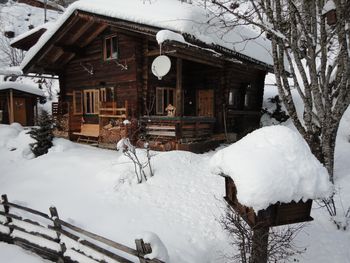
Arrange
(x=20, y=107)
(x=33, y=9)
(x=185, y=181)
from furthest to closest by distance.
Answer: (x=33, y=9), (x=20, y=107), (x=185, y=181)

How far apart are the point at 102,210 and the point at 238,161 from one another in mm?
4258

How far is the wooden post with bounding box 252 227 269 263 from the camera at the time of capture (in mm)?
3420

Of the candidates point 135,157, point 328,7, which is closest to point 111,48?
point 135,157

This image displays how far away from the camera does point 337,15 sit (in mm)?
5223

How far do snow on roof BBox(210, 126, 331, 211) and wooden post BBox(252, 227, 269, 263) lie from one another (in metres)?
0.55

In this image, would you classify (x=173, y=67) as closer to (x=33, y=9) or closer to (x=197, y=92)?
(x=197, y=92)

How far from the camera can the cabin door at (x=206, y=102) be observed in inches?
529

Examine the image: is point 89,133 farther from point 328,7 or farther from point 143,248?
point 328,7

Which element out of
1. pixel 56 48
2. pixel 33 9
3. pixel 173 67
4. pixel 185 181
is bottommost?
pixel 185 181

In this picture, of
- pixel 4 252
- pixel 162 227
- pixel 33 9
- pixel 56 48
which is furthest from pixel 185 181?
pixel 33 9

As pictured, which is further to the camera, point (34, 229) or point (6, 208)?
point (6, 208)

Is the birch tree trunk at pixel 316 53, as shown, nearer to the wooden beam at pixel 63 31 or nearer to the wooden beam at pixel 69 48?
the wooden beam at pixel 63 31

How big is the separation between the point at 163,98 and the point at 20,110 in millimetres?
15041

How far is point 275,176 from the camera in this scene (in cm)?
302
